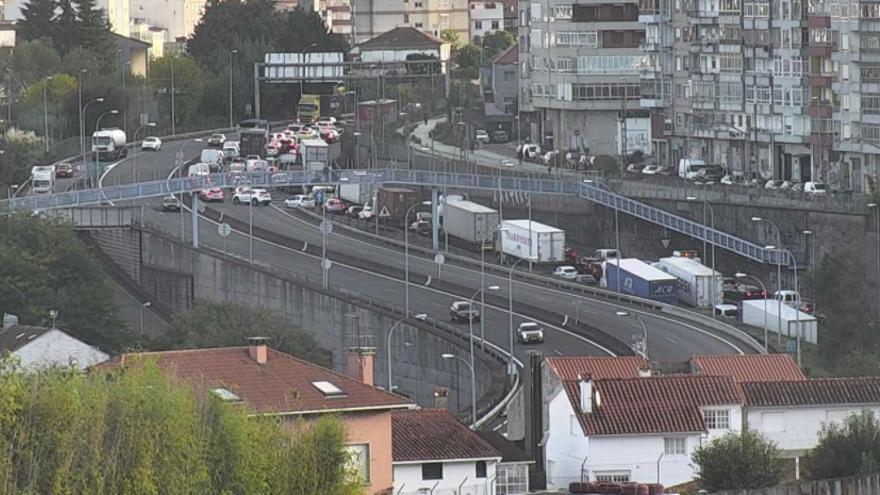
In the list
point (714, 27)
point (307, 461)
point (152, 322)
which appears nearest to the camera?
point (307, 461)

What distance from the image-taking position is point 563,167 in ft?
559

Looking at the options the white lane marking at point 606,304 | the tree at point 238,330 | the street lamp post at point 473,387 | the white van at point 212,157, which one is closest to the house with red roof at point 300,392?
the street lamp post at point 473,387

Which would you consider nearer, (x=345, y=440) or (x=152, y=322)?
(x=345, y=440)

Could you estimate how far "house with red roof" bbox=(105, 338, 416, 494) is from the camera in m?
64.2

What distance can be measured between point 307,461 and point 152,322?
78235mm

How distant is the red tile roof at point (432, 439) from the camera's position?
6931cm

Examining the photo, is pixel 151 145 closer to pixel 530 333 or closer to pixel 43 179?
pixel 43 179

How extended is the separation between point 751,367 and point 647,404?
901 centimetres

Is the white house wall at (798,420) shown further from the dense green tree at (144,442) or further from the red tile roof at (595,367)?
the dense green tree at (144,442)

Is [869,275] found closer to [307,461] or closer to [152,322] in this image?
[152,322]

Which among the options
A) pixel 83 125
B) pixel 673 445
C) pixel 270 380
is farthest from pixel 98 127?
pixel 270 380

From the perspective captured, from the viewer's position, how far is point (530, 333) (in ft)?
375

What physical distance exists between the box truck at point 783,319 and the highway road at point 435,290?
2.41 metres

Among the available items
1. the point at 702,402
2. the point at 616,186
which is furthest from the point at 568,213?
the point at 702,402
